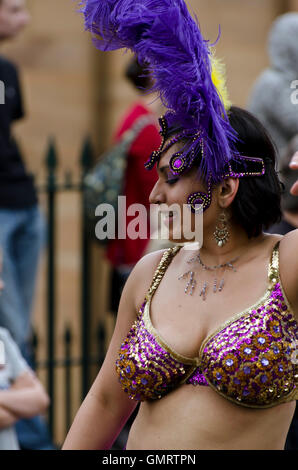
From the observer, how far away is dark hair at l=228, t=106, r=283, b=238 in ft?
9.05

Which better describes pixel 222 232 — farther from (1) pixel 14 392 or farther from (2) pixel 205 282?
(1) pixel 14 392

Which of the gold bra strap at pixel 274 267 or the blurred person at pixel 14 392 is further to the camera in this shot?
the blurred person at pixel 14 392

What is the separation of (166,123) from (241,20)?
496cm

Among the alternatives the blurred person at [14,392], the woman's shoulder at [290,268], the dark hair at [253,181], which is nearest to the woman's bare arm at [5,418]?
the blurred person at [14,392]

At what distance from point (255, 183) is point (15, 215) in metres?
2.80

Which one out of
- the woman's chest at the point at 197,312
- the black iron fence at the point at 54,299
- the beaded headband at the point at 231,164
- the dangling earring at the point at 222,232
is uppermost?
the beaded headband at the point at 231,164

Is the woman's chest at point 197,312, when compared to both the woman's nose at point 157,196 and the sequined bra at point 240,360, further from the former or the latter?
the woman's nose at point 157,196

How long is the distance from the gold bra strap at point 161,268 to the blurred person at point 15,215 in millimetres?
2394

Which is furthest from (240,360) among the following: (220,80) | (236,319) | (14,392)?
(14,392)

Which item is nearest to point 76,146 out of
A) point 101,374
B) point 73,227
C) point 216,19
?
point 73,227

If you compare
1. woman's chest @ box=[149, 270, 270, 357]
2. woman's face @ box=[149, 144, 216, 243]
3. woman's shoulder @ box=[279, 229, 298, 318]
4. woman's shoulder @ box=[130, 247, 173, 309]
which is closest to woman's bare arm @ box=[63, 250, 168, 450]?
woman's shoulder @ box=[130, 247, 173, 309]

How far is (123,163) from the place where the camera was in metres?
5.36

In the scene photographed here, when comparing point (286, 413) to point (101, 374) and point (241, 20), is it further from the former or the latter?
point (241, 20)

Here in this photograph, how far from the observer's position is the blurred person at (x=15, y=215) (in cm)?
532
